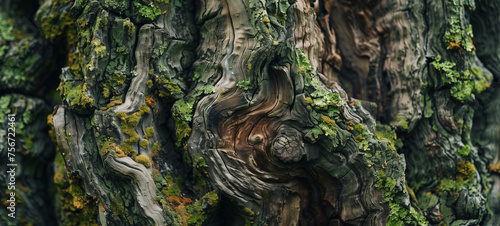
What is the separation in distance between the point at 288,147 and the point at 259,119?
0.41m

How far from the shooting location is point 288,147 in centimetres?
396

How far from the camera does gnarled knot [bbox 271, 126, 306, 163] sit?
3.94 metres

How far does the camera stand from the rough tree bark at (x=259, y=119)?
13.4ft

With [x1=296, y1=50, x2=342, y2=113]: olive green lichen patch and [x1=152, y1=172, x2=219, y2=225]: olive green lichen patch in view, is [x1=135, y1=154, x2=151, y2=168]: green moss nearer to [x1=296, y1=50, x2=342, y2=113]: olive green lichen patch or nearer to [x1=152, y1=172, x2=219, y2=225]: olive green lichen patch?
[x1=152, y1=172, x2=219, y2=225]: olive green lichen patch

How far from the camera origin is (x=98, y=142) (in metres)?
4.08

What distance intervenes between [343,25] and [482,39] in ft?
6.28

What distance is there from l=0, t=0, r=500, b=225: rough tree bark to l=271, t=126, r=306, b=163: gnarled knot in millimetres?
10

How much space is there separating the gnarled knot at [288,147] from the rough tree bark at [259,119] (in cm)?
1

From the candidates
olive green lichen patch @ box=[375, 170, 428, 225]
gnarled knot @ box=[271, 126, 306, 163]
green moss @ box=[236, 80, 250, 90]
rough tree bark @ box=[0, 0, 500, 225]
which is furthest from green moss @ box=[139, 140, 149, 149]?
olive green lichen patch @ box=[375, 170, 428, 225]

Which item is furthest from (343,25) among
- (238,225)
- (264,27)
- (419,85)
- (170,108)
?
(238,225)

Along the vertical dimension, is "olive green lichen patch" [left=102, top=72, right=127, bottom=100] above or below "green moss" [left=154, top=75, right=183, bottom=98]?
above

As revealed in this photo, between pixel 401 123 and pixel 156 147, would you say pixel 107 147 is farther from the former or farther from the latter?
pixel 401 123

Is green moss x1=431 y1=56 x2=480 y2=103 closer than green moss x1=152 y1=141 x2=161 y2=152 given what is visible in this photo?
No

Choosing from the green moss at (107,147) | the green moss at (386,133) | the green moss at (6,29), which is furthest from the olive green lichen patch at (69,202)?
the green moss at (386,133)
